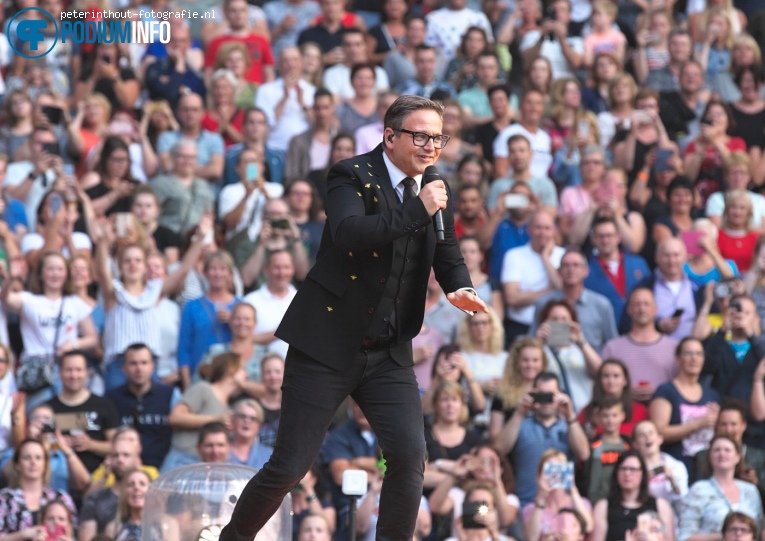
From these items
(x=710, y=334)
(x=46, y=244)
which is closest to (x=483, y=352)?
(x=710, y=334)

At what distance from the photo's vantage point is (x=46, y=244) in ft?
36.3

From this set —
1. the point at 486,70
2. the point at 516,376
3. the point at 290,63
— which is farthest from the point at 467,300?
the point at 486,70

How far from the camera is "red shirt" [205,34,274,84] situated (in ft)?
46.1

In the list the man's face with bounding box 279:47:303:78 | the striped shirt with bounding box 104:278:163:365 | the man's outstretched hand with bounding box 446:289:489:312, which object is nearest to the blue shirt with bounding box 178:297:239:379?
the striped shirt with bounding box 104:278:163:365

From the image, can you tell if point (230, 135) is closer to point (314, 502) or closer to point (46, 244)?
point (46, 244)

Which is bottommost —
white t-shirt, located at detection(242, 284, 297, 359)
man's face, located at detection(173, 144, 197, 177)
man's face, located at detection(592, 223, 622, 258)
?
white t-shirt, located at detection(242, 284, 297, 359)

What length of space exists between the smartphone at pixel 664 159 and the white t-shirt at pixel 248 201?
3153 mm

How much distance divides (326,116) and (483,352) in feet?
9.57

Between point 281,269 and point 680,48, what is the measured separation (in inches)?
212

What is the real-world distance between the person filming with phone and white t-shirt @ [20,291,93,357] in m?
3.04

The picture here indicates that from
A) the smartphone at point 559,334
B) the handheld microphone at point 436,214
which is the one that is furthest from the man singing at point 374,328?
the smartphone at point 559,334

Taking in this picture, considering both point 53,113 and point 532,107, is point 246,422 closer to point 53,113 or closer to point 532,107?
point 53,113

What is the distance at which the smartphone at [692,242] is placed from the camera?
1192 cm

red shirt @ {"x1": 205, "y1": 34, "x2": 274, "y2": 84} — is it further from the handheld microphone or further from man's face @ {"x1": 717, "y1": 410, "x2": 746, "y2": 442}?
the handheld microphone
